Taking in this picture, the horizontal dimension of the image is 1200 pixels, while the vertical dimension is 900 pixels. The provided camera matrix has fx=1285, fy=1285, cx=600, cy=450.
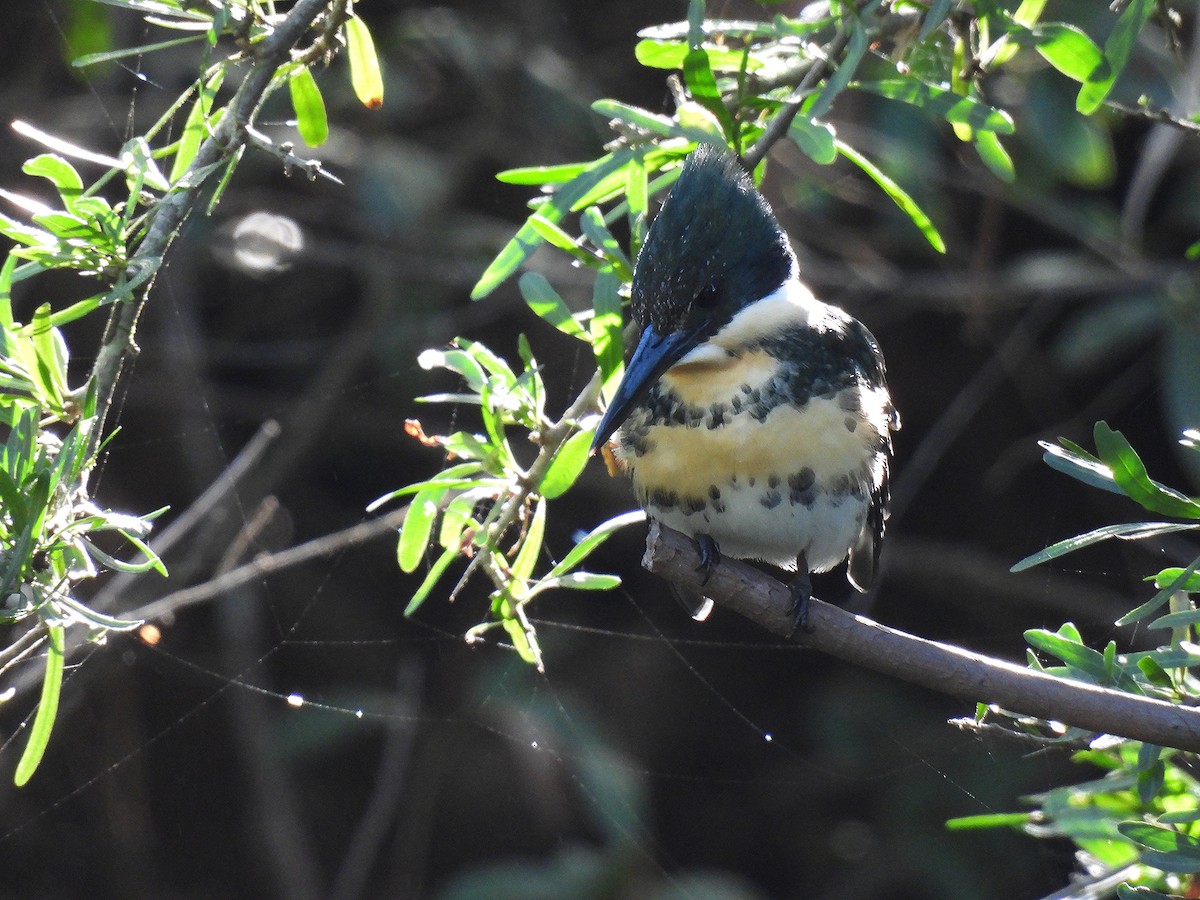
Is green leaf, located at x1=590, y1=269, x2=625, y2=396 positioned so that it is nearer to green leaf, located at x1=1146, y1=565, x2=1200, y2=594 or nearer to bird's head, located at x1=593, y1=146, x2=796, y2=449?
bird's head, located at x1=593, y1=146, x2=796, y2=449

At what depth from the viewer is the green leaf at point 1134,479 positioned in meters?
0.74

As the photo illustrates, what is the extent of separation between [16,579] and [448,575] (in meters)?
1.18

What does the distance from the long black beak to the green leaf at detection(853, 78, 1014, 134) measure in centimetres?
26

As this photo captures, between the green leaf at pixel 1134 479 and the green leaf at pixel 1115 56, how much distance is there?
0.75 feet

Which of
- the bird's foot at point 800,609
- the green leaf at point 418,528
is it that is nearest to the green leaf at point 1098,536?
the bird's foot at point 800,609

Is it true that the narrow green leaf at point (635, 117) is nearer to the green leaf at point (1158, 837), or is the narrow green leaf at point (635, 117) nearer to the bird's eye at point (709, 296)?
the bird's eye at point (709, 296)

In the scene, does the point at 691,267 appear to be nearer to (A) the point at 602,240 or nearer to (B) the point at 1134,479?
(A) the point at 602,240

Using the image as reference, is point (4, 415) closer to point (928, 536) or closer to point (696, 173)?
point (696, 173)

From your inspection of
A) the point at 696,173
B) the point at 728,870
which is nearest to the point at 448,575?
the point at 728,870

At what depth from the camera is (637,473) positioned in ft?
3.94

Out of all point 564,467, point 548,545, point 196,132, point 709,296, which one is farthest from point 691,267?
point 548,545

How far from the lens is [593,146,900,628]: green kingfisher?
1.04 meters

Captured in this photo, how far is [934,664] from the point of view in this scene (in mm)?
802

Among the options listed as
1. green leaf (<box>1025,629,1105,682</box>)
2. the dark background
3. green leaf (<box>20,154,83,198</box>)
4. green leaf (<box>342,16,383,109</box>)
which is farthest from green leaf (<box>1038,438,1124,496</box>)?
the dark background
